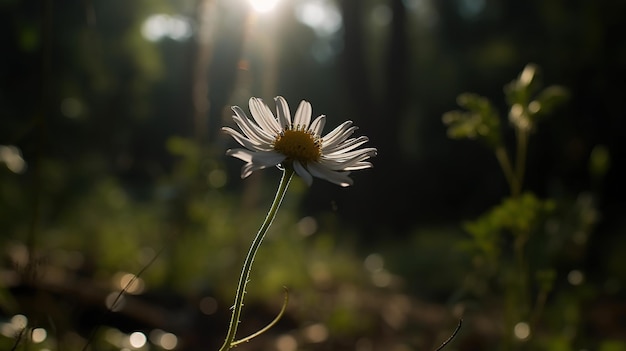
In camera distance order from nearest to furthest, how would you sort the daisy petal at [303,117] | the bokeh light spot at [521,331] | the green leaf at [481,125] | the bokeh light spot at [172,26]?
1. the daisy petal at [303,117]
2. the green leaf at [481,125]
3. the bokeh light spot at [521,331]
4. the bokeh light spot at [172,26]

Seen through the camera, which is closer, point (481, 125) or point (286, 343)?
point (481, 125)

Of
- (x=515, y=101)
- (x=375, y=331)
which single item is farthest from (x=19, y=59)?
(x=515, y=101)

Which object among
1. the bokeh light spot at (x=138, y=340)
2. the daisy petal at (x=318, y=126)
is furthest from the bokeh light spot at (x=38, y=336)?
the daisy petal at (x=318, y=126)

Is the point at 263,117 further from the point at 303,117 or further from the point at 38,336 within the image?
the point at 38,336

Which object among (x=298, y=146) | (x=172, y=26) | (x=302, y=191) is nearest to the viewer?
(x=298, y=146)

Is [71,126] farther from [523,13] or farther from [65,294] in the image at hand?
[523,13]

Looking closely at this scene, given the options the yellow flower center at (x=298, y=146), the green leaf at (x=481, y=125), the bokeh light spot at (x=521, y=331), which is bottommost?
the yellow flower center at (x=298, y=146)

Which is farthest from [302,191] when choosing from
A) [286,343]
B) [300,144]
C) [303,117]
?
[300,144]

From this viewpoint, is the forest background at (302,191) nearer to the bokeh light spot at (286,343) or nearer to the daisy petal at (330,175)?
the bokeh light spot at (286,343)
